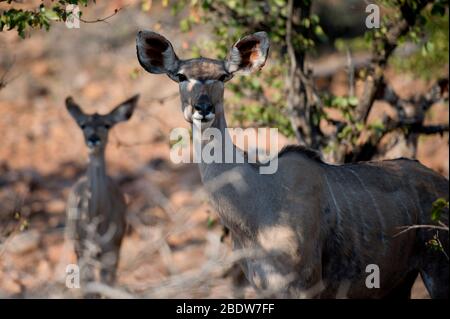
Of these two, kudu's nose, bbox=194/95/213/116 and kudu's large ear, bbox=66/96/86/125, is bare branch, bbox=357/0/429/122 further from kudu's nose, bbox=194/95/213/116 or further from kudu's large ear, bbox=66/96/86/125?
kudu's large ear, bbox=66/96/86/125

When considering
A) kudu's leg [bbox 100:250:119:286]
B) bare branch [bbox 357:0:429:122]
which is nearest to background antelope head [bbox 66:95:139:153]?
kudu's leg [bbox 100:250:119:286]

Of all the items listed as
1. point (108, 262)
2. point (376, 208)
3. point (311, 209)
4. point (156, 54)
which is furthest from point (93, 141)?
point (311, 209)

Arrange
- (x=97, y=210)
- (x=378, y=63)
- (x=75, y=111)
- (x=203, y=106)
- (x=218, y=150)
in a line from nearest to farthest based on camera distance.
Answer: (x=203, y=106) < (x=218, y=150) < (x=378, y=63) < (x=97, y=210) < (x=75, y=111)

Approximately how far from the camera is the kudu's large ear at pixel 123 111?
8859mm

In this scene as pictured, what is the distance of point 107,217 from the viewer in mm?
8445

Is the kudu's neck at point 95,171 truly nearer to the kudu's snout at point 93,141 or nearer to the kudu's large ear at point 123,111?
the kudu's snout at point 93,141

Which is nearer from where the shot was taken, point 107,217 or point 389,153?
point 389,153

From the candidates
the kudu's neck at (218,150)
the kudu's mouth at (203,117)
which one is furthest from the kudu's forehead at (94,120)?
the kudu's mouth at (203,117)

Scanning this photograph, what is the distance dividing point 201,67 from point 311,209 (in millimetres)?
991

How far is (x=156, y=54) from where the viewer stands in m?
5.32

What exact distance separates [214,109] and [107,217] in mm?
3698

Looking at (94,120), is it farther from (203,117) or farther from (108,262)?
(203,117)
